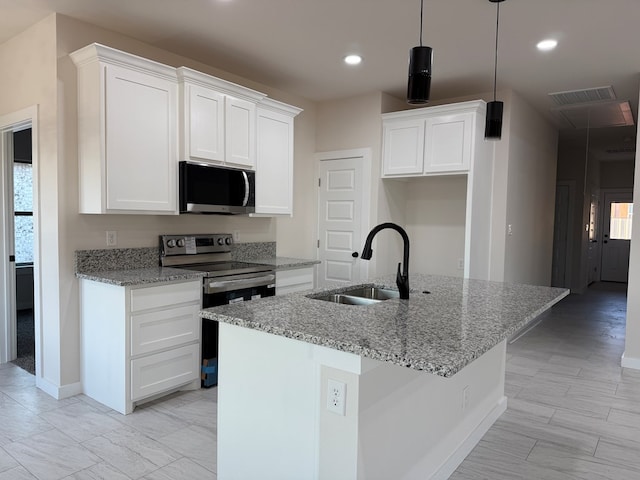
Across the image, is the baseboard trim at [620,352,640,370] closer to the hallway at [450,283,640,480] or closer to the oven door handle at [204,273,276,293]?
the hallway at [450,283,640,480]

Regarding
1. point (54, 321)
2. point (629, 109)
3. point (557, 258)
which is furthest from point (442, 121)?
point (557, 258)

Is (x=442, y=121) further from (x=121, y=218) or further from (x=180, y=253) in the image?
(x=121, y=218)

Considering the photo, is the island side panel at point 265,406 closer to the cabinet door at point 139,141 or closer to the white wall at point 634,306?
the cabinet door at point 139,141

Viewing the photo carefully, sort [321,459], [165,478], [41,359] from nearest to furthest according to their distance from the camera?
[321,459] < [165,478] < [41,359]

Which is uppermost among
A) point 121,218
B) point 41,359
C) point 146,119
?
point 146,119

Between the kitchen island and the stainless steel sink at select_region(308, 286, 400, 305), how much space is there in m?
0.11

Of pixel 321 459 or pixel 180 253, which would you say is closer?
pixel 321 459

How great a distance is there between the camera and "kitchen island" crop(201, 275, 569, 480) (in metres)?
1.54

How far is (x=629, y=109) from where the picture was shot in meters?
5.30

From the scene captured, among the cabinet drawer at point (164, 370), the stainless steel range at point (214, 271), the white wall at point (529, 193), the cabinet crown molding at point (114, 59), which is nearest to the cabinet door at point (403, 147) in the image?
the white wall at point (529, 193)

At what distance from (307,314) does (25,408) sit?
2.36m

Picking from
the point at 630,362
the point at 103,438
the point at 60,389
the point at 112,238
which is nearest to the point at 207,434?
the point at 103,438

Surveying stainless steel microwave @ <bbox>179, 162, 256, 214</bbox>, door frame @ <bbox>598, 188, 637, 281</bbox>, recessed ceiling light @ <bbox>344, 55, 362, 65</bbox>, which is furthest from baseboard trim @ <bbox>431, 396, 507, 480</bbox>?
door frame @ <bbox>598, 188, 637, 281</bbox>

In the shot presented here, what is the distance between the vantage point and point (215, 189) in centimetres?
362
